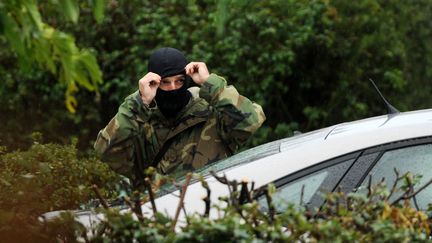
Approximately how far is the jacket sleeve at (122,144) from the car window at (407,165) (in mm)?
1662

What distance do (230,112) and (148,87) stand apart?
439 millimetres

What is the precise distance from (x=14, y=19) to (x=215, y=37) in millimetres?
9036

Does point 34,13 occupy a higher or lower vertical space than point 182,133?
higher

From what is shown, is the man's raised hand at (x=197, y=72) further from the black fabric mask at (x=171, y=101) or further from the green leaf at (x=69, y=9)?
the green leaf at (x=69, y=9)

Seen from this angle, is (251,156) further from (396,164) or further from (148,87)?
(148,87)

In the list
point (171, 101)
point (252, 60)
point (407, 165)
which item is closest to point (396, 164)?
point (407, 165)

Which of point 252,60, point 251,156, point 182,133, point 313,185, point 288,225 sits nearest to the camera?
point 288,225

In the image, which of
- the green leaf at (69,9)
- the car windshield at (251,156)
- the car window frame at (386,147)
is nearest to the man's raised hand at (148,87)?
the car windshield at (251,156)

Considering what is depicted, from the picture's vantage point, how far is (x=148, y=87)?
22.7ft

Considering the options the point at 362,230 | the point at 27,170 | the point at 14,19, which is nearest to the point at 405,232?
the point at 362,230

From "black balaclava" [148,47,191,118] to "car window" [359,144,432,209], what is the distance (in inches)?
65.9

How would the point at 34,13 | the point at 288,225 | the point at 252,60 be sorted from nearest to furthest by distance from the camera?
the point at 34,13 → the point at 288,225 → the point at 252,60

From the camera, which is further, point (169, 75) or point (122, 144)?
point (169, 75)

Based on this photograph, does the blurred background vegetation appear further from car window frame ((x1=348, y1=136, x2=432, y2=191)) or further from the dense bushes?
the dense bushes
